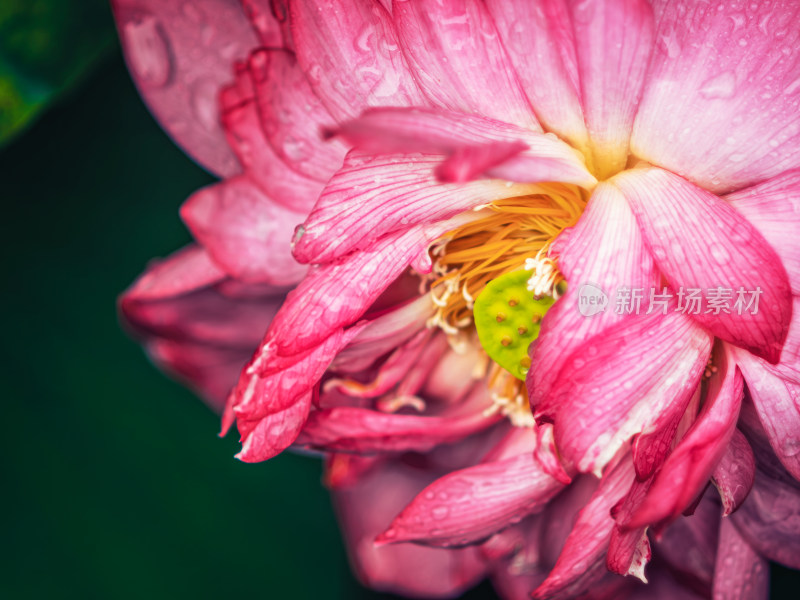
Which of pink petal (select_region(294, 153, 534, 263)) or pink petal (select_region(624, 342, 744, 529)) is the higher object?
pink petal (select_region(294, 153, 534, 263))

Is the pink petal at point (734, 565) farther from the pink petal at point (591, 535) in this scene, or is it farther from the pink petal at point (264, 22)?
the pink petal at point (264, 22)

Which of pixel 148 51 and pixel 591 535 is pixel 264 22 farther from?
pixel 591 535

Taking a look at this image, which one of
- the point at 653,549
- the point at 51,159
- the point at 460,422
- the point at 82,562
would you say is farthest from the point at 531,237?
the point at 82,562

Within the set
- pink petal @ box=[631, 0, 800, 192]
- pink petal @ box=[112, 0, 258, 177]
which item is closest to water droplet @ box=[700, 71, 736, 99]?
pink petal @ box=[631, 0, 800, 192]

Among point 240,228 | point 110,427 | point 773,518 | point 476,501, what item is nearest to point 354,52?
point 240,228

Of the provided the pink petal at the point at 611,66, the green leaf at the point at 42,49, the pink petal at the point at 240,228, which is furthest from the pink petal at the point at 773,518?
the green leaf at the point at 42,49

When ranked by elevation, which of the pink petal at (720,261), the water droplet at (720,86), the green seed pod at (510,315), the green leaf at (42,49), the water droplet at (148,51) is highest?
the green leaf at (42,49)

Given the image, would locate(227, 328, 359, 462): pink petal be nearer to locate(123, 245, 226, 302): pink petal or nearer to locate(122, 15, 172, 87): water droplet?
locate(123, 245, 226, 302): pink petal
